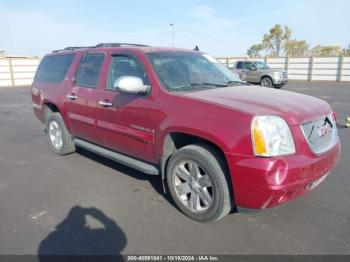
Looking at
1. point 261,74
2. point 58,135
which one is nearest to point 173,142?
point 58,135

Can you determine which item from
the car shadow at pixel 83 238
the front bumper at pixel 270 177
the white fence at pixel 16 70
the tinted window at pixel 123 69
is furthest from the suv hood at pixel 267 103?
the white fence at pixel 16 70

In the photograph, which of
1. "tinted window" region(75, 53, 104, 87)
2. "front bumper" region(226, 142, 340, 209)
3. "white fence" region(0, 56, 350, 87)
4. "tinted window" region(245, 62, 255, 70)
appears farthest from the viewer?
"white fence" region(0, 56, 350, 87)

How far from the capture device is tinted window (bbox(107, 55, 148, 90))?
3910mm

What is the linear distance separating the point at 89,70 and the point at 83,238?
269 cm

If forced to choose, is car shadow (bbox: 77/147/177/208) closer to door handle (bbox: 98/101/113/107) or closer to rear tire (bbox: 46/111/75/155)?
rear tire (bbox: 46/111/75/155)

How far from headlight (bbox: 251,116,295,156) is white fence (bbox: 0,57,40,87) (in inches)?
1169

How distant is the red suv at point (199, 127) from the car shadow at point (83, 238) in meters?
0.81

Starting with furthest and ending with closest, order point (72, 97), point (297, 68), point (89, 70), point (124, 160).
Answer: point (297, 68) → point (72, 97) → point (89, 70) → point (124, 160)

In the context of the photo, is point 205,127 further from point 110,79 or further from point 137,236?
point 110,79

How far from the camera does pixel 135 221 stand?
3.30 m

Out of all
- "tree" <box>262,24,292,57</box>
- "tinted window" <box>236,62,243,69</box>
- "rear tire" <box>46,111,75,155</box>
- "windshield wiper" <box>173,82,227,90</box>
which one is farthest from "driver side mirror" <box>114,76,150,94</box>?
"tree" <box>262,24,292,57</box>

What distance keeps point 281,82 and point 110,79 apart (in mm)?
17023

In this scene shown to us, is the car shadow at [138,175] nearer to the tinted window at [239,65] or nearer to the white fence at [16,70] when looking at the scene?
the tinted window at [239,65]

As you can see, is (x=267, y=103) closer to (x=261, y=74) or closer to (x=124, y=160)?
(x=124, y=160)
